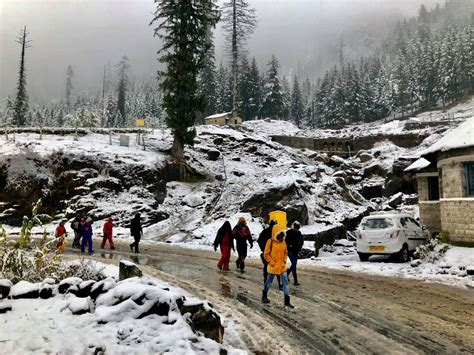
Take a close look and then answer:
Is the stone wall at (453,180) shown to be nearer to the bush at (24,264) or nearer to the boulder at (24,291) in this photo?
the bush at (24,264)

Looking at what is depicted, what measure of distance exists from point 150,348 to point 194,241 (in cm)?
1594

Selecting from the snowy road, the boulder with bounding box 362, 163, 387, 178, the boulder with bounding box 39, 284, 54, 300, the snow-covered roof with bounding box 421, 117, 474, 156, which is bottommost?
the snowy road

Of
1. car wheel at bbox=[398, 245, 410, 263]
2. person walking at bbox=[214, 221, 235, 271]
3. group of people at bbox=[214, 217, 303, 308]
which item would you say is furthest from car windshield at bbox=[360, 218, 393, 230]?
person walking at bbox=[214, 221, 235, 271]

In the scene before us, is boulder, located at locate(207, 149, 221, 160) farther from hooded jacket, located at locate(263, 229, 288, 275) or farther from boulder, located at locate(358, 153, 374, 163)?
hooded jacket, located at locate(263, 229, 288, 275)

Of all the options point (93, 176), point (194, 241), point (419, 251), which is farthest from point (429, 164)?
point (93, 176)

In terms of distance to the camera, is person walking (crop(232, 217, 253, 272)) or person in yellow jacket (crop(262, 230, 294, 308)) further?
person walking (crop(232, 217, 253, 272))

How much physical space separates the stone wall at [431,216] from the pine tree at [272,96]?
55.3 metres

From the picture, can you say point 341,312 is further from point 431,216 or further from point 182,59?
point 182,59

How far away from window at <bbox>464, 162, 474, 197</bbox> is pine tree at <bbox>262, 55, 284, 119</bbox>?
196ft

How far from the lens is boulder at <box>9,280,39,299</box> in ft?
17.5

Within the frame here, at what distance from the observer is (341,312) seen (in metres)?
7.60

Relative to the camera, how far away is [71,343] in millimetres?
4340

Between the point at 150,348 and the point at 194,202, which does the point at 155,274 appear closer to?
the point at 150,348

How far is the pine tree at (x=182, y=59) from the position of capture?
27781 mm
